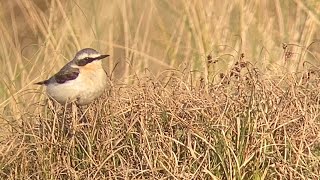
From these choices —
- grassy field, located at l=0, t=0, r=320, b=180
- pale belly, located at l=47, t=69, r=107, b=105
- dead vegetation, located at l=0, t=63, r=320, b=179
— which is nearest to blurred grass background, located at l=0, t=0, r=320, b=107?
grassy field, located at l=0, t=0, r=320, b=180

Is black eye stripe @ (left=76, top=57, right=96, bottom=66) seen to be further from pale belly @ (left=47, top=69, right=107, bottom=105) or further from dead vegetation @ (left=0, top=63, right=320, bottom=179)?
dead vegetation @ (left=0, top=63, right=320, bottom=179)

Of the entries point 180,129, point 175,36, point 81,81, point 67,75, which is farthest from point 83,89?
point 175,36

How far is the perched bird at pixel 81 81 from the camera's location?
19.0ft

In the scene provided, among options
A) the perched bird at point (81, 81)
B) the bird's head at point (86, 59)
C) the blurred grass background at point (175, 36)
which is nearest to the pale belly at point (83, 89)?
the perched bird at point (81, 81)

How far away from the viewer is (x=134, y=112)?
19.1 feet

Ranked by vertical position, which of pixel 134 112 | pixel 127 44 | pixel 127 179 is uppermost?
pixel 127 44

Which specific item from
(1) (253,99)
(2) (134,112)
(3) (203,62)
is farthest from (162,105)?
(3) (203,62)

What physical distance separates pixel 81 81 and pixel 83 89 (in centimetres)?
7

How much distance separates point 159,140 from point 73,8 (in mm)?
3358

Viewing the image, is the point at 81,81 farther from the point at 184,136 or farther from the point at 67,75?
the point at 184,136

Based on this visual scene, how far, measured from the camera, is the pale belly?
5773 mm

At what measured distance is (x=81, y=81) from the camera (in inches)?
229

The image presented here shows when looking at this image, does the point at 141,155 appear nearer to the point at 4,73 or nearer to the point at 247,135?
the point at 247,135

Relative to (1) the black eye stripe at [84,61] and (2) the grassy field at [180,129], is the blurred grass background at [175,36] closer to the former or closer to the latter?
(2) the grassy field at [180,129]
